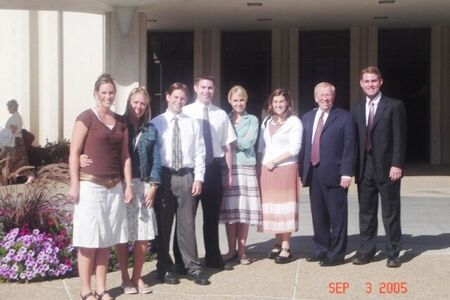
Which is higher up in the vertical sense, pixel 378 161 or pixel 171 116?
pixel 171 116

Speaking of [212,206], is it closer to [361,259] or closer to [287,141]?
[287,141]

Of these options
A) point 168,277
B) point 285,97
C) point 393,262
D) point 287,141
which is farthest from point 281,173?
point 168,277

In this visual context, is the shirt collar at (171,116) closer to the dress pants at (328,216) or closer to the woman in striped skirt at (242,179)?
the woman in striped skirt at (242,179)

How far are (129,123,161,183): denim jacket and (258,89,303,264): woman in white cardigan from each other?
1.51 meters

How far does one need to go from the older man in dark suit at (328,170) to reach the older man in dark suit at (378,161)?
20 centimetres

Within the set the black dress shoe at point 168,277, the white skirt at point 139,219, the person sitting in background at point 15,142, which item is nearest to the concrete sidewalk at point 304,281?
the black dress shoe at point 168,277

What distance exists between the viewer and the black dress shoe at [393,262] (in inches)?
293

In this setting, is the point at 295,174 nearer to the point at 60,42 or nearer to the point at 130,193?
the point at 130,193

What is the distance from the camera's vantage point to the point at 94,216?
6.05 m

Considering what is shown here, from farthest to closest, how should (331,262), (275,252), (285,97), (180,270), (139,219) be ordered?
(275,252) < (285,97) < (331,262) < (180,270) < (139,219)

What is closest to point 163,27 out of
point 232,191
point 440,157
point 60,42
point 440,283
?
point 60,42

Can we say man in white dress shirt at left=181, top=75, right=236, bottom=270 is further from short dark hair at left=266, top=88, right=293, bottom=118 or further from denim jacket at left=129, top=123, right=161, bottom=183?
denim jacket at left=129, top=123, right=161, bottom=183

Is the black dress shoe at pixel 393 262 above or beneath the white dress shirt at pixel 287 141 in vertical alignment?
beneath

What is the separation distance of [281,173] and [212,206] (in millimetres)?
806
